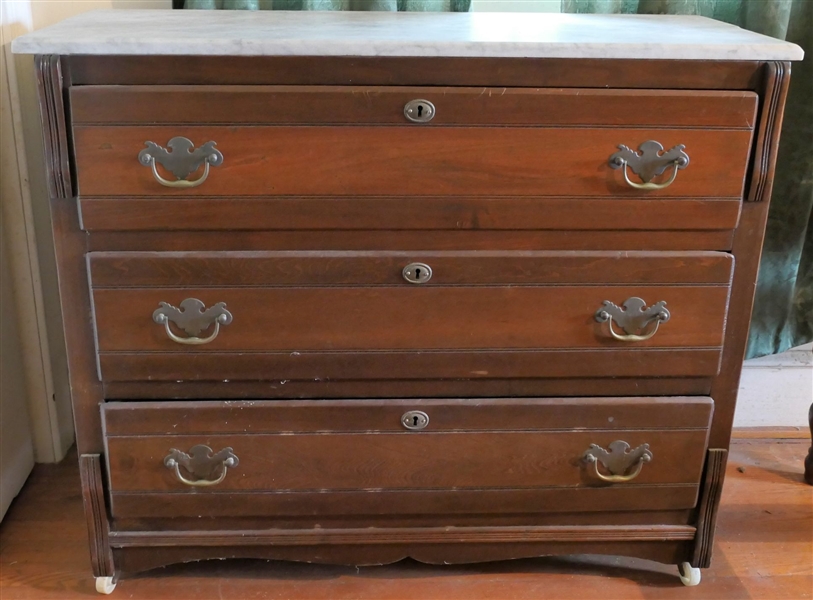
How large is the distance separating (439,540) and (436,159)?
2.15 ft

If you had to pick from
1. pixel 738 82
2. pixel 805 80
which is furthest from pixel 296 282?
pixel 805 80

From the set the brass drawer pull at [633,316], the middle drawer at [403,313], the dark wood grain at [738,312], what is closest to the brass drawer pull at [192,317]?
the middle drawer at [403,313]

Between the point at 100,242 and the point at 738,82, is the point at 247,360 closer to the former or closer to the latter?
the point at 100,242

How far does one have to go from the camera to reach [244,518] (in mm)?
1333

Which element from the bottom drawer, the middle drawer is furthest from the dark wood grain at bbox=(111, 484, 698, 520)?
the middle drawer

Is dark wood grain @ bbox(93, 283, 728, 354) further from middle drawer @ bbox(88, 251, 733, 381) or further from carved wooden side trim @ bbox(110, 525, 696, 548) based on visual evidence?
carved wooden side trim @ bbox(110, 525, 696, 548)

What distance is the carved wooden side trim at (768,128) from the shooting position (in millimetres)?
1121

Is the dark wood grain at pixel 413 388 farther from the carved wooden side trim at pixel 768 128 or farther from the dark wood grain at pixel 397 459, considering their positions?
the carved wooden side trim at pixel 768 128

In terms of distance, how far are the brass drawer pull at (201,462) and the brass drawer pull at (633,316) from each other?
0.63 meters

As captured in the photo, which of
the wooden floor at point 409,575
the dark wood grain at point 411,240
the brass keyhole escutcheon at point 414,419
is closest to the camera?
the dark wood grain at point 411,240

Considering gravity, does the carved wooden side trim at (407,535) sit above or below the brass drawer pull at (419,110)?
below

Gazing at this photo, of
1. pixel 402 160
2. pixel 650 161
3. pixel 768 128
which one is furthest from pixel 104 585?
pixel 768 128

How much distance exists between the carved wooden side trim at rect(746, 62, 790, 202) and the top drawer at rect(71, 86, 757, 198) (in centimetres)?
2

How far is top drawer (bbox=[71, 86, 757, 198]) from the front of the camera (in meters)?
1.09
